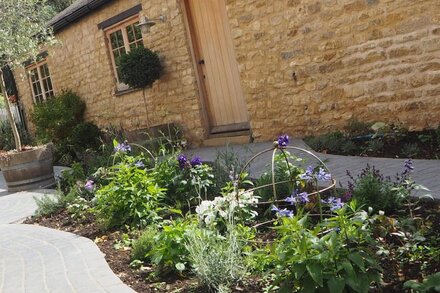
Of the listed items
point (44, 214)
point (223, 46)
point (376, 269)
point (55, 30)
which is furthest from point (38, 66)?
point (376, 269)

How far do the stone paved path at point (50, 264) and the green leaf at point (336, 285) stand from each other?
55.0 inches

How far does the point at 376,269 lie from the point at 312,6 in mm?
5271

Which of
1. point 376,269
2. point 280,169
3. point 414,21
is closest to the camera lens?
point 376,269

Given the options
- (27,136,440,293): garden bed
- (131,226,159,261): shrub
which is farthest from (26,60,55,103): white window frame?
(131,226,159,261): shrub

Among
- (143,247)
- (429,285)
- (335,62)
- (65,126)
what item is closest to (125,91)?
(65,126)

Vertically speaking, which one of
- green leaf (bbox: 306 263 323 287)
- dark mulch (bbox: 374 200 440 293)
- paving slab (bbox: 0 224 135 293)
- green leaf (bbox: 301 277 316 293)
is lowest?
dark mulch (bbox: 374 200 440 293)

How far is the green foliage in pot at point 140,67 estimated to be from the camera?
9461 millimetres

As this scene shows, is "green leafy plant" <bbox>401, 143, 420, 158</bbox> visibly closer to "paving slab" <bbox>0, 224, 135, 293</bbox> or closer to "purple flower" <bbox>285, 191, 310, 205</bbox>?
"purple flower" <bbox>285, 191, 310, 205</bbox>

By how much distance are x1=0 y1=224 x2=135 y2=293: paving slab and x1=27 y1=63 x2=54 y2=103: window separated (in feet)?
Answer: 32.7

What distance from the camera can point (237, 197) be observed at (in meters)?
3.73

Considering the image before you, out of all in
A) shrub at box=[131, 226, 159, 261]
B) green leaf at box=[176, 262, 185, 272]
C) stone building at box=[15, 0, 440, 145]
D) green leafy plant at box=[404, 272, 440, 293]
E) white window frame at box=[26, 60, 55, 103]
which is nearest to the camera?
green leafy plant at box=[404, 272, 440, 293]

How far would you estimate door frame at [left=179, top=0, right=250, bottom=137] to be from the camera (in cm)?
928

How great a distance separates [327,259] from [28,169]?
7.30 m

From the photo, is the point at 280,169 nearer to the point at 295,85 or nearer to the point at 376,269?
the point at 376,269
